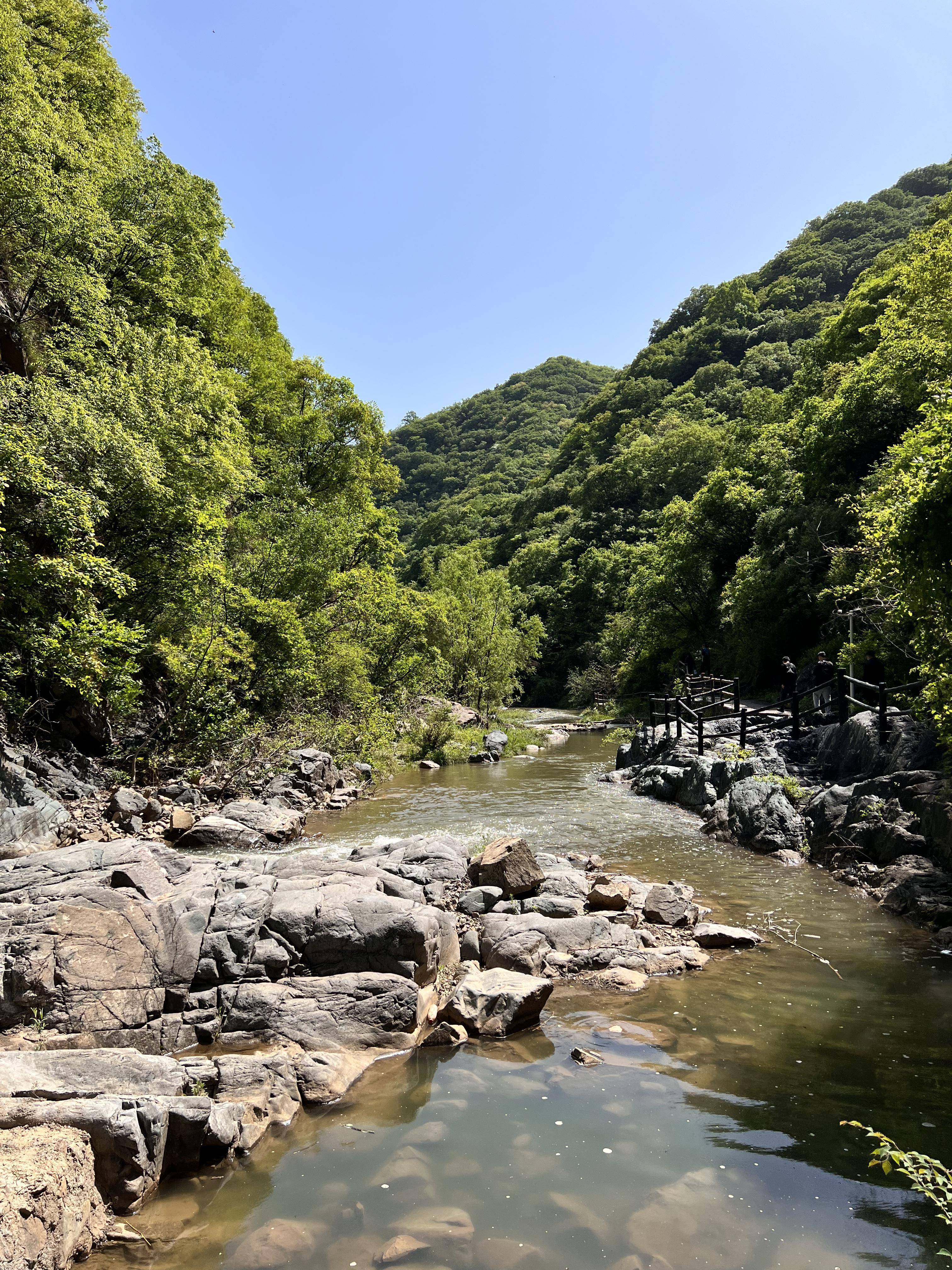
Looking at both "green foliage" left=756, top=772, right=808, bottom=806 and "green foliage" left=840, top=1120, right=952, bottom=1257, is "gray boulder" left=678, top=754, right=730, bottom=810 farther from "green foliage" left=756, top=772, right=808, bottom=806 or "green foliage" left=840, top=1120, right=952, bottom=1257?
"green foliage" left=840, top=1120, right=952, bottom=1257

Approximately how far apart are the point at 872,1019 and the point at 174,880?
740cm

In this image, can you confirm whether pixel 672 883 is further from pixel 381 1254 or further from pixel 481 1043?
pixel 381 1254

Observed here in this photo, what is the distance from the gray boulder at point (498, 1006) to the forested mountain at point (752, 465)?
6623 millimetres

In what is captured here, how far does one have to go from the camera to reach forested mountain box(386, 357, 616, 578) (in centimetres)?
8838

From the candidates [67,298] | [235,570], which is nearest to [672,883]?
[235,570]

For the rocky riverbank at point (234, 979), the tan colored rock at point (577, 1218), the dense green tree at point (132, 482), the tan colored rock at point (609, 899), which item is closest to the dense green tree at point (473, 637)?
the dense green tree at point (132, 482)

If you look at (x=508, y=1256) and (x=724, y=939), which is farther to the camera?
(x=724, y=939)

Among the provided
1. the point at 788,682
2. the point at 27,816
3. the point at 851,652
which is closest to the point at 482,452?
the point at 788,682

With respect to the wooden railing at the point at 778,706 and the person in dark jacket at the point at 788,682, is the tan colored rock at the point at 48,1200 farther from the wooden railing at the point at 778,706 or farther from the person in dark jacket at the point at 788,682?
the person in dark jacket at the point at 788,682

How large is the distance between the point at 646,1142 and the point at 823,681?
59.8 ft

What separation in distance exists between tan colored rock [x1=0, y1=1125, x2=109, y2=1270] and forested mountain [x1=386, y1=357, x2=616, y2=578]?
7129cm

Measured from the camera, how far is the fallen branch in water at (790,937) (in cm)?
823

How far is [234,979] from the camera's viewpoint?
712 cm

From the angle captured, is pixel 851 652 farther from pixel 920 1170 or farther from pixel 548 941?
pixel 920 1170
